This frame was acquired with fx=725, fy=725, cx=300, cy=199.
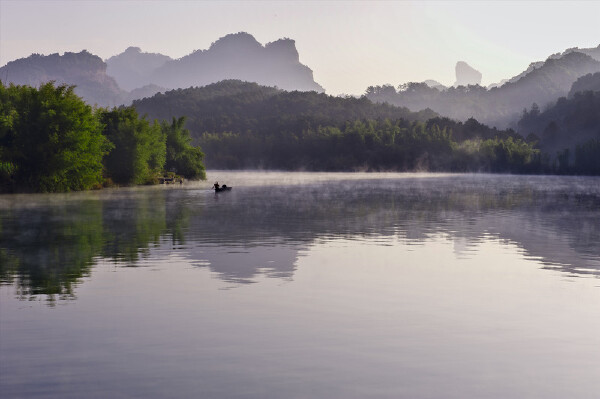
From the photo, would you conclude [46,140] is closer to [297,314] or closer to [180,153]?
[180,153]

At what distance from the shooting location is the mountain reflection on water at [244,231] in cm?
2180

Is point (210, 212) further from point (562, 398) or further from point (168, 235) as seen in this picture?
point (562, 398)

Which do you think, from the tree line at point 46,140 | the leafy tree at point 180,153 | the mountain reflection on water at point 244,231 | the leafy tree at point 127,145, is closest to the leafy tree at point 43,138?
the tree line at point 46,140

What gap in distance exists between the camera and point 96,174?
239 ft

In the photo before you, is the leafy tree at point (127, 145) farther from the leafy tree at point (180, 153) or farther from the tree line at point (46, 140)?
the leafy tree at point (180, 153)

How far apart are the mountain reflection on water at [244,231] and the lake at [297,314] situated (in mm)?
171

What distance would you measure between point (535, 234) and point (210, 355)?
24350 millimetres

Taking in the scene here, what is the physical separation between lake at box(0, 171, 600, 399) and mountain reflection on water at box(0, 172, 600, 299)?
17 cm

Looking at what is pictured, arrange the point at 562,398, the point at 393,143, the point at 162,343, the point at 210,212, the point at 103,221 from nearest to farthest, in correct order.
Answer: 1. the point at 562,398
2. the point at 162,343
3. the point at 103,221
4. the point at 210,212
5. the point at 393,143

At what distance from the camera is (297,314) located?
1474 cm

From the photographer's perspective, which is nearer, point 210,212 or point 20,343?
point 20,343

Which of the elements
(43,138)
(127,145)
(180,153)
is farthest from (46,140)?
(180,153)

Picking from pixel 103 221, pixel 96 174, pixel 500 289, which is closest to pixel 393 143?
pixel 96 174

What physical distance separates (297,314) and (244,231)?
1845 centimetres
